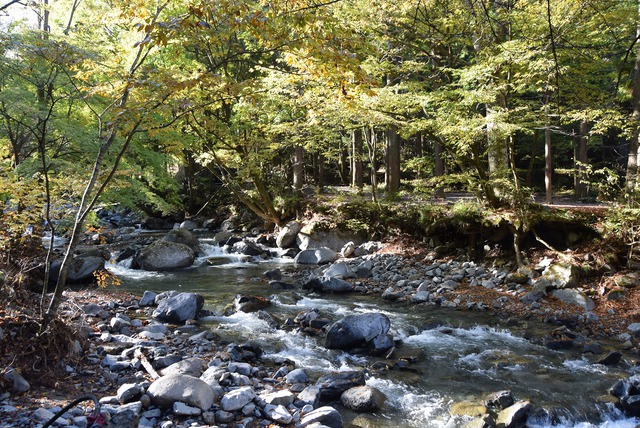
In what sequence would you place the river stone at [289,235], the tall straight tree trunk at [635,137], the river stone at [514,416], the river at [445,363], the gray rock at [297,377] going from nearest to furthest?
the river stone at [514,416]
the river at [445,363]
the gray rock at [297,377]
the tall straight tree trunk at [635,137]
the river stone at [289,235]

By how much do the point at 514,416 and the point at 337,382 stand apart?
2.10 meters

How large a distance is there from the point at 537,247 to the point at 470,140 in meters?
3.40

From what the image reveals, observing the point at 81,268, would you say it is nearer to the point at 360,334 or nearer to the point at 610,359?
the point at 360,334

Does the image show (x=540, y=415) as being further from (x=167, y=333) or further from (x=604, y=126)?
(x=604, y=126)

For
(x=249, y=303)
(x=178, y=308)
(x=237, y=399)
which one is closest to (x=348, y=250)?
(x=249, y=303)

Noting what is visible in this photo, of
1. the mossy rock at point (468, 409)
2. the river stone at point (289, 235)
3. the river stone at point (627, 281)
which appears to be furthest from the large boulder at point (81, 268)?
the river stone at point (627, 281)

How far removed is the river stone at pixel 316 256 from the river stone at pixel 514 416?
9502 millimetres

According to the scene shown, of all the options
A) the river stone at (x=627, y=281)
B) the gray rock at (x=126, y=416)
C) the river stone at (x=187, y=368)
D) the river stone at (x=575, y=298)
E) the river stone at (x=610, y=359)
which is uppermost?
the gray rock at (x=126, y=416)

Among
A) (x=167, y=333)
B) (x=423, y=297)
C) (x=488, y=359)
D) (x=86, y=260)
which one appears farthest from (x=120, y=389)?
(x=86, y=260)

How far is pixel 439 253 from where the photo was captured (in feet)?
43.8

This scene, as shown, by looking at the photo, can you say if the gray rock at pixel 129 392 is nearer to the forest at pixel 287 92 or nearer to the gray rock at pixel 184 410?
the gray rock at pixel 184 410

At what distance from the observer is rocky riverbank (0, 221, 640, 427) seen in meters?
4.74

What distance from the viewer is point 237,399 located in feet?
16.5

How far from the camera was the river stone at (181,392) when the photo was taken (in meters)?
4.77
